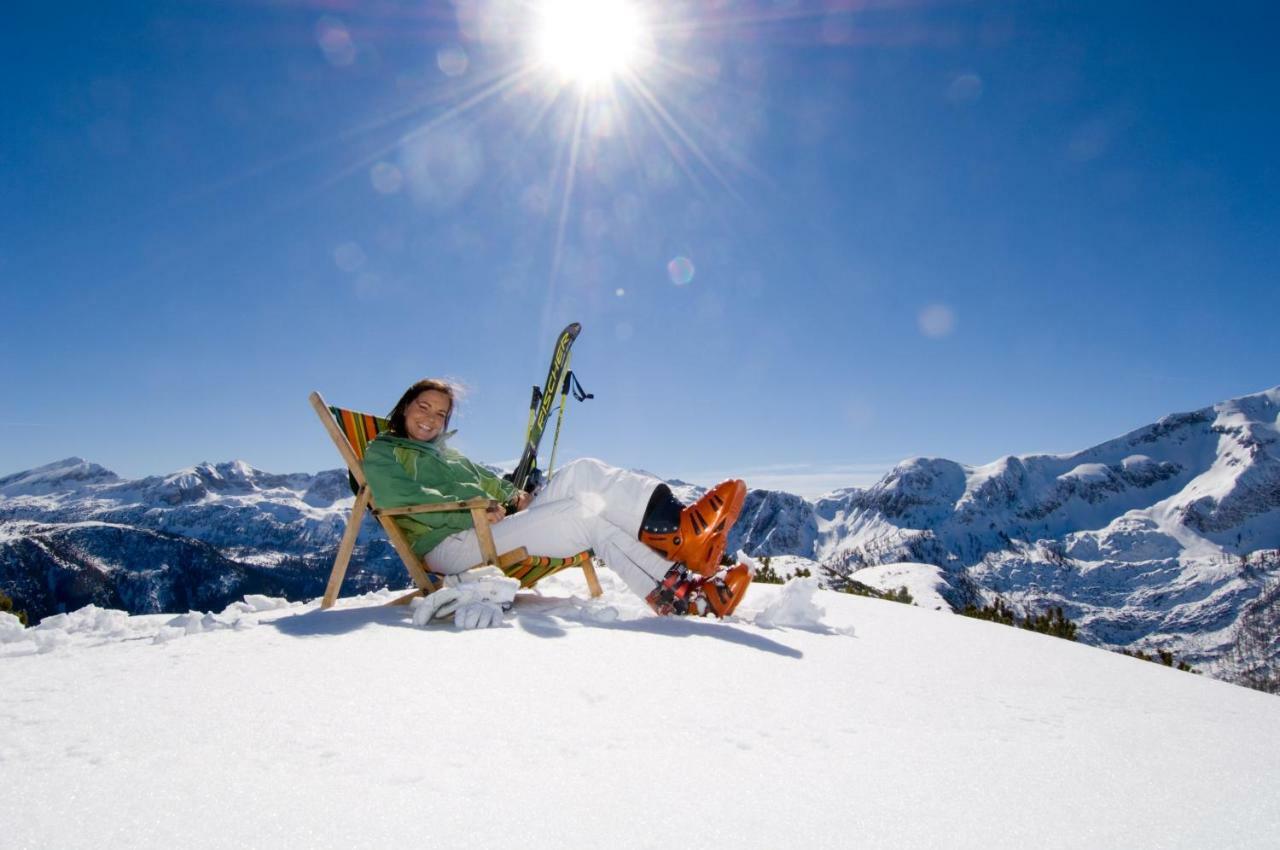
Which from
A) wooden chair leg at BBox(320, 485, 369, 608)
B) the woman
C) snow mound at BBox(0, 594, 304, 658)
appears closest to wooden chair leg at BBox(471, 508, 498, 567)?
the woman

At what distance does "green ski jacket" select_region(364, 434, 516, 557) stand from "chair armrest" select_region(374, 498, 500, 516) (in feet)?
0.14

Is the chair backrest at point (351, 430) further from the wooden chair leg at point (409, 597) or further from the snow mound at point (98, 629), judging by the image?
the snow mound at point (98, 629)

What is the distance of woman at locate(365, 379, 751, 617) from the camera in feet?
13.6

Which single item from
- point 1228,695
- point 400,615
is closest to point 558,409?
point 400,615

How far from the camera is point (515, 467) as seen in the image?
8.75m

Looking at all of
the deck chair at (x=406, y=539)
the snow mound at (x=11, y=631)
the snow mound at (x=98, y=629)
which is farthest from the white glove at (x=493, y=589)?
the snow mound at (x=11, y=631)

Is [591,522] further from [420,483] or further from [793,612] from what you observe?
[793,612]

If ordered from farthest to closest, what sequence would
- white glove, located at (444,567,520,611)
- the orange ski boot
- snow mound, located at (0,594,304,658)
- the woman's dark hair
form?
the woman's dark hair → the orange ski boot → white glove, located at (444,567,520,611) → snow mound, located at (0,594,304,658)

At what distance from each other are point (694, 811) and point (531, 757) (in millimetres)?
505

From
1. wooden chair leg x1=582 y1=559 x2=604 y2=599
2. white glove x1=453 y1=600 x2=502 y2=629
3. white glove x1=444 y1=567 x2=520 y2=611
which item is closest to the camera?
white glove x1=453 y1=600 x2=502 y2=629

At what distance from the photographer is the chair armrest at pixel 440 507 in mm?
4145

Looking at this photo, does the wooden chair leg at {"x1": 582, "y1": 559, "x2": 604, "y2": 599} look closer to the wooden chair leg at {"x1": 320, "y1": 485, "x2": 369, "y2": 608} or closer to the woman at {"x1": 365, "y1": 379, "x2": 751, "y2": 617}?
the woman at {"x1": 365, "y1": 379, "x2": 751, "y2": 617}

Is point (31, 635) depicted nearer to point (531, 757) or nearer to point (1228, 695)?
point (531, 757)

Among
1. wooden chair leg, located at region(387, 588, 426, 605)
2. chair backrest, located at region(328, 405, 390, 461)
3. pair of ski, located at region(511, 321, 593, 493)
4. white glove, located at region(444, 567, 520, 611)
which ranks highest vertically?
pair of ski, located at region(511, 321, 593, 493)
